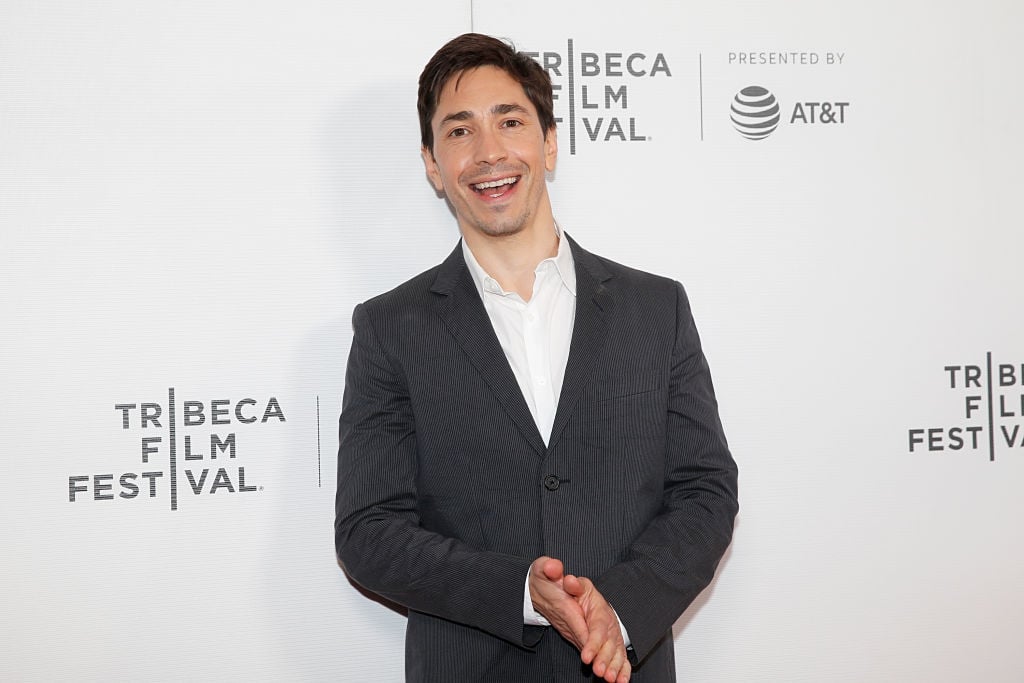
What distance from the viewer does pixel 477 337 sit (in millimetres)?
1856

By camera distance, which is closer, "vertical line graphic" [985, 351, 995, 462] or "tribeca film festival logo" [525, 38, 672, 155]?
"tribeca film festival logo" [525, 38, 672, 155]

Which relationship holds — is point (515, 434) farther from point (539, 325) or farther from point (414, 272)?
point (414, 272)

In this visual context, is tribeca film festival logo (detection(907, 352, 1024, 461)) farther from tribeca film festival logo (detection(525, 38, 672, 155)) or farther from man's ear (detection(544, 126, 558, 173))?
man's ear (detection(544, 126, 558, 173))

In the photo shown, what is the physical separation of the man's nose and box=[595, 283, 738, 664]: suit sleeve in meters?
0.49

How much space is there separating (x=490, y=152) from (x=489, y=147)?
1cm

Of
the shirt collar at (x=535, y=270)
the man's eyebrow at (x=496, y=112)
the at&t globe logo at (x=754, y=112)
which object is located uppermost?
the at&t globe logo at (x=754, y=112)

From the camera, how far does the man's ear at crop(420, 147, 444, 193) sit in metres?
2.10

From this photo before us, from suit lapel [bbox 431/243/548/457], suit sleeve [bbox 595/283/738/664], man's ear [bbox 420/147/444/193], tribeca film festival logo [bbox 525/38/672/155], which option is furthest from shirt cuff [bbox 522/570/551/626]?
tribeca film festival logo [bbox 525/38/672/155]

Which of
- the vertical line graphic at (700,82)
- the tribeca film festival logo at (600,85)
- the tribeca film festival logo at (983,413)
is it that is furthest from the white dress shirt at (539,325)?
the tribeca film festival logo at (983,413)

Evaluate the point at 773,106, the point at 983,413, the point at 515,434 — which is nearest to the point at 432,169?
the point at 515,434

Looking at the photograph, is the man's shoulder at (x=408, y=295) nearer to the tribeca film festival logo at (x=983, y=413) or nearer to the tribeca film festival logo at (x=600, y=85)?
the tribeca film festival logo at (x=600, y=85)

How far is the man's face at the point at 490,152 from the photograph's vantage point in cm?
193

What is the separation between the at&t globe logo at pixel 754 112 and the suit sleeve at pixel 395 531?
112cm

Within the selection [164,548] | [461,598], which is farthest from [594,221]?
[164,548]
